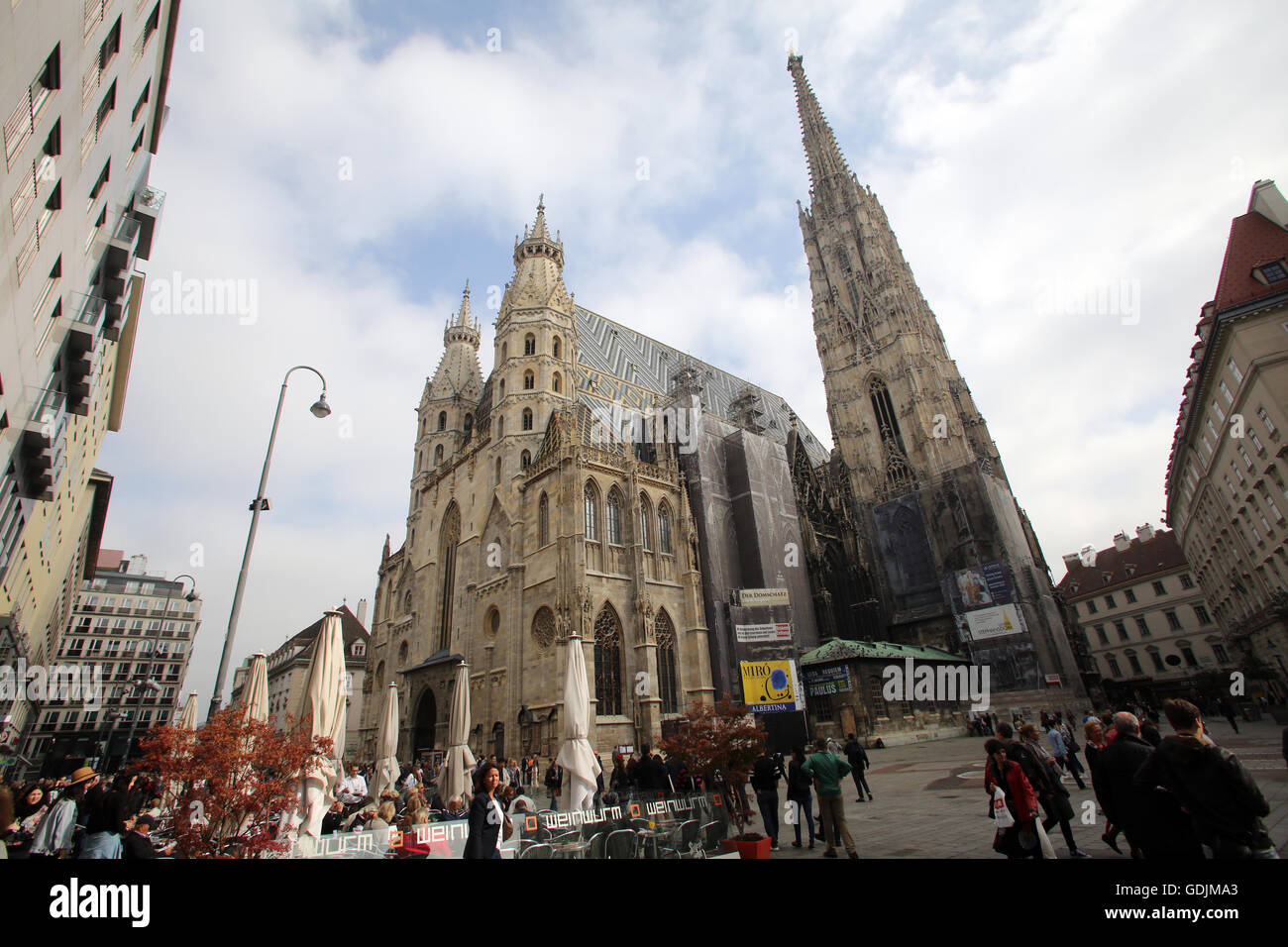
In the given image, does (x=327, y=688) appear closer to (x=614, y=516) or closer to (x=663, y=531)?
(x=614, y=516)

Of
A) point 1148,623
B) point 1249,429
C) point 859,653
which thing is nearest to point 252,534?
point 859,653

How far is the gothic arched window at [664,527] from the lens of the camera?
94.6 ft

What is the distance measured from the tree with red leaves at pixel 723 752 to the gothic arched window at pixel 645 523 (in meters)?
17.8

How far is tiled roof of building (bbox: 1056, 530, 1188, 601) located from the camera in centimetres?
4660

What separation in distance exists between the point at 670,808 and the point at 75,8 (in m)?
15.0

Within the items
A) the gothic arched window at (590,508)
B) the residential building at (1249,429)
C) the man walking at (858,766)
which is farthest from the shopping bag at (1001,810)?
the residential building at (1249,429)

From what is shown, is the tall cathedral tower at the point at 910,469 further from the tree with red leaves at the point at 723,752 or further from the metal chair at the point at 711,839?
the metal chair at the point at 711,839

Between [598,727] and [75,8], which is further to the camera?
[598,727]

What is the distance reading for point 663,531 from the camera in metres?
29.5

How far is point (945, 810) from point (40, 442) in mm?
18755

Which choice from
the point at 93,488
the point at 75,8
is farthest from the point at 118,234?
the point at 93,488

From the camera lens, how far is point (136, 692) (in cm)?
5600
